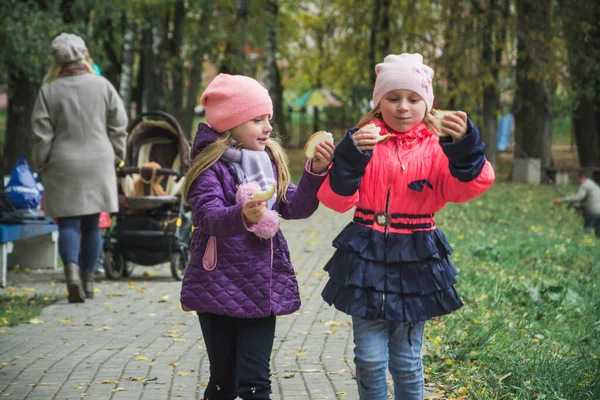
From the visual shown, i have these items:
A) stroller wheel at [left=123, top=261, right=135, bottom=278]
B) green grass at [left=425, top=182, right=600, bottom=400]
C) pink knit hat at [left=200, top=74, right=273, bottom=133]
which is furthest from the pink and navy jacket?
stroller wheel at [left=123, top=261, right=135, bottom=278]

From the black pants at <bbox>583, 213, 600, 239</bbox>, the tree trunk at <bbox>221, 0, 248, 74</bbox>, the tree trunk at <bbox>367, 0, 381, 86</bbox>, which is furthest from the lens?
the tree trunk at <bbox>367, 0, 381, 86</bbox>

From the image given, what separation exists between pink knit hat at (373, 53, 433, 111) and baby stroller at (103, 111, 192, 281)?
5323 millimetres

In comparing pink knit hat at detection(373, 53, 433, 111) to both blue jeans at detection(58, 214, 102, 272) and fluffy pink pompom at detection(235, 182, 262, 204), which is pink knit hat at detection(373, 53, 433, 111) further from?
blue jeans at detection(58, 214, 102, 272)

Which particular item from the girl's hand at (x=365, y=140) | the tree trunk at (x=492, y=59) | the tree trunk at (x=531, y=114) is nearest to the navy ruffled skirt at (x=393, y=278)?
the girl's hand at (x=365, y=140)

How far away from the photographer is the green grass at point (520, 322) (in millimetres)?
5074

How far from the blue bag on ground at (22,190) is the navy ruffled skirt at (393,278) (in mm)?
6389

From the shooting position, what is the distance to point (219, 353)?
423 cm

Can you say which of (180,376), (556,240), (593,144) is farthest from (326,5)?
(180,376)

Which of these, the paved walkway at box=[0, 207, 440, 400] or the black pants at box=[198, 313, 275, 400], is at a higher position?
the black pants at box=[198, 313, 275, 400]

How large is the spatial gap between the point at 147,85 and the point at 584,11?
1169 centimetres

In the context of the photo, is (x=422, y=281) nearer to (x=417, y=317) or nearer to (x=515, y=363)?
(x=417, y=317)

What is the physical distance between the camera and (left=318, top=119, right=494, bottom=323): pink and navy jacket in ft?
13.1

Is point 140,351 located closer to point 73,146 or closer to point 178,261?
point 73,146

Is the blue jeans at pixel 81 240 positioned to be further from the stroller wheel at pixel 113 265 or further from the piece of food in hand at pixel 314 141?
the piece of food in hand at pixel 314 141
